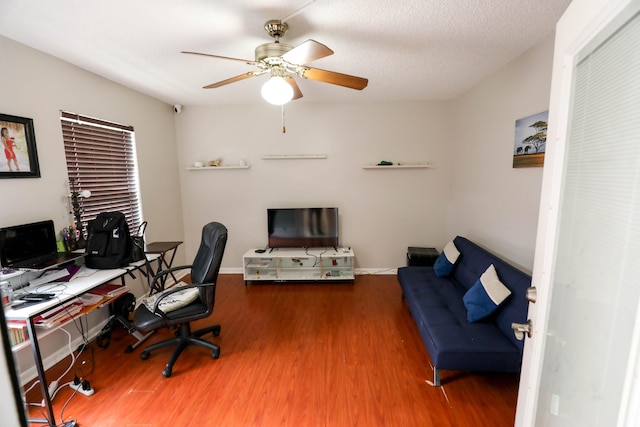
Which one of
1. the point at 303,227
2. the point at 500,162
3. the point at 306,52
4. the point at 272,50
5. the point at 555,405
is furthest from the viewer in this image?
the point at 303,227

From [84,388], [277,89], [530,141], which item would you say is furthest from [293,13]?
[84,388]

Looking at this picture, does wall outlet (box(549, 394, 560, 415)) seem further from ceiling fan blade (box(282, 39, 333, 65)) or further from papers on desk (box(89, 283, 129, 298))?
papers on desk (box(89, 283, 129, 298))

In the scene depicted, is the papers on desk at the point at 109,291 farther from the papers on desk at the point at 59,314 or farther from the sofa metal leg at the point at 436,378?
the sofa metal leg at the point at 436,378

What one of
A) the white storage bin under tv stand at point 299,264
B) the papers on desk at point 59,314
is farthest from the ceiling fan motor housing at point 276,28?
the white storage bin under tv stand at point 299,264

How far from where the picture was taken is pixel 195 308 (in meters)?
2.12

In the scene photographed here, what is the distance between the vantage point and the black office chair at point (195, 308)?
1983 mm

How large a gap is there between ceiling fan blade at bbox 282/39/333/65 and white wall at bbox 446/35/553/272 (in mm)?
1718

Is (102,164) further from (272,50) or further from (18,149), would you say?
(272,50)

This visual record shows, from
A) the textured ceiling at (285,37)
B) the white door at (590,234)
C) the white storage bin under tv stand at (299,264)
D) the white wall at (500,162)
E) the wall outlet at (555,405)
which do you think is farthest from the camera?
the white storage bin under tv stand at (299,264)

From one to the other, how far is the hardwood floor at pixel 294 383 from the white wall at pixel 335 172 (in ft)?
4.78

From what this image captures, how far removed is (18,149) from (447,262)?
3.85 metres

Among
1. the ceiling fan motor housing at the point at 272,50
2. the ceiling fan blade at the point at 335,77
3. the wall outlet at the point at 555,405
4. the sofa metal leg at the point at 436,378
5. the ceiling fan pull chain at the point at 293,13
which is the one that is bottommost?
the sofa metal leg at the point at 436,378

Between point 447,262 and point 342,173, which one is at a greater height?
point 342,173

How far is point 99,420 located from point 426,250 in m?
3.54
